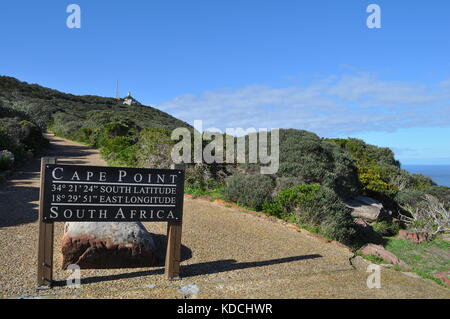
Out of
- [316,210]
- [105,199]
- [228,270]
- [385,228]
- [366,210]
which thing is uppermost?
[105,199]

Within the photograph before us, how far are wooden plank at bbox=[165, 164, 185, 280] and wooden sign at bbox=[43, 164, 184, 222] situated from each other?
9 centimetres

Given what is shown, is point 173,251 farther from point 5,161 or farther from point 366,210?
point 5,161

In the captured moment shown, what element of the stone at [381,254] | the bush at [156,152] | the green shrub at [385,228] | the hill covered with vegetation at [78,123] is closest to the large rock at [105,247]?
the stone at [381,254]

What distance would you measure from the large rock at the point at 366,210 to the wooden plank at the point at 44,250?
9300 millimetres

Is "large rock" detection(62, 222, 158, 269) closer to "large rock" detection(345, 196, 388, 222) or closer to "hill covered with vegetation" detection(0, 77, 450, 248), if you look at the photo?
"hill covered with vegetation" detection(0, 77, 450, 248)

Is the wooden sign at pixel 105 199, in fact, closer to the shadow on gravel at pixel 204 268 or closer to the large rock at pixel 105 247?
the shadow on gravel at pixel 204 268

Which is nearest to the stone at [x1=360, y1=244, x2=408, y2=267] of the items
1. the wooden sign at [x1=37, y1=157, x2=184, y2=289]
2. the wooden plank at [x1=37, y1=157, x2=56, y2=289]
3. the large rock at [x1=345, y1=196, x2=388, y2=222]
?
the wooden sign at [x1=37, y1=157, x2=184, y2=289]

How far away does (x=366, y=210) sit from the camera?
39.3ft

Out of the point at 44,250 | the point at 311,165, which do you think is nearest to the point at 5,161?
the point at 44,250

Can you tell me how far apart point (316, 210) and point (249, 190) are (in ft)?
5.97
